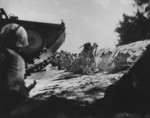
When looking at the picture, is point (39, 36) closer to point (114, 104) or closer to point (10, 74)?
point (114, 104)

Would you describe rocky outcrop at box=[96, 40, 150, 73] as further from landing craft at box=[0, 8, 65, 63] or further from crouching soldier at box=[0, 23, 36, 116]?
crouching soldier at box=[0, 23, 36, 116]

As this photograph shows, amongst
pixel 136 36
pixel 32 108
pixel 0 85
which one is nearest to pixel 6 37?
pixel 0 85

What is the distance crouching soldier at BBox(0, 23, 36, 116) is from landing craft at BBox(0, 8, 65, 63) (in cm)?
722

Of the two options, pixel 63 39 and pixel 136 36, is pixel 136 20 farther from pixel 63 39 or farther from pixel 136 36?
pixel 63 39

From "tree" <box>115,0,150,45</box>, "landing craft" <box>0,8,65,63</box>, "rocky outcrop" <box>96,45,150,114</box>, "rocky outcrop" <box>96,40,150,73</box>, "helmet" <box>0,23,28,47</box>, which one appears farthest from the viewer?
"tree" <box>115,0,150,45</box>

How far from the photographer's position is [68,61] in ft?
37.4

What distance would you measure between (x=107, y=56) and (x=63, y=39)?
2.50m

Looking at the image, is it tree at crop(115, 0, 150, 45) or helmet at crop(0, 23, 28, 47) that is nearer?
helmet at crop(0, 23, 28, 47)

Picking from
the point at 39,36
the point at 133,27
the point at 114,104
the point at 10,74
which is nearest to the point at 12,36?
the point at 10,74

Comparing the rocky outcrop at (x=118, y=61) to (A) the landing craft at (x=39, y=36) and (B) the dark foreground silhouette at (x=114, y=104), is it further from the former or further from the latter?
(B) the dark foreground silhouette at (x=114, y=104)

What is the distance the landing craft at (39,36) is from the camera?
10.2 metres

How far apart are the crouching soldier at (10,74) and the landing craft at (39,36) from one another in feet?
23.7

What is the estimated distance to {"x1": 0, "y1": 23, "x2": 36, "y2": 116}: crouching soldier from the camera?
105 inches

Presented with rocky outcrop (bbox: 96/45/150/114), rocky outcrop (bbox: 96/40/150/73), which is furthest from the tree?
rocky outcrop (bbox: 96/45/150/114)
